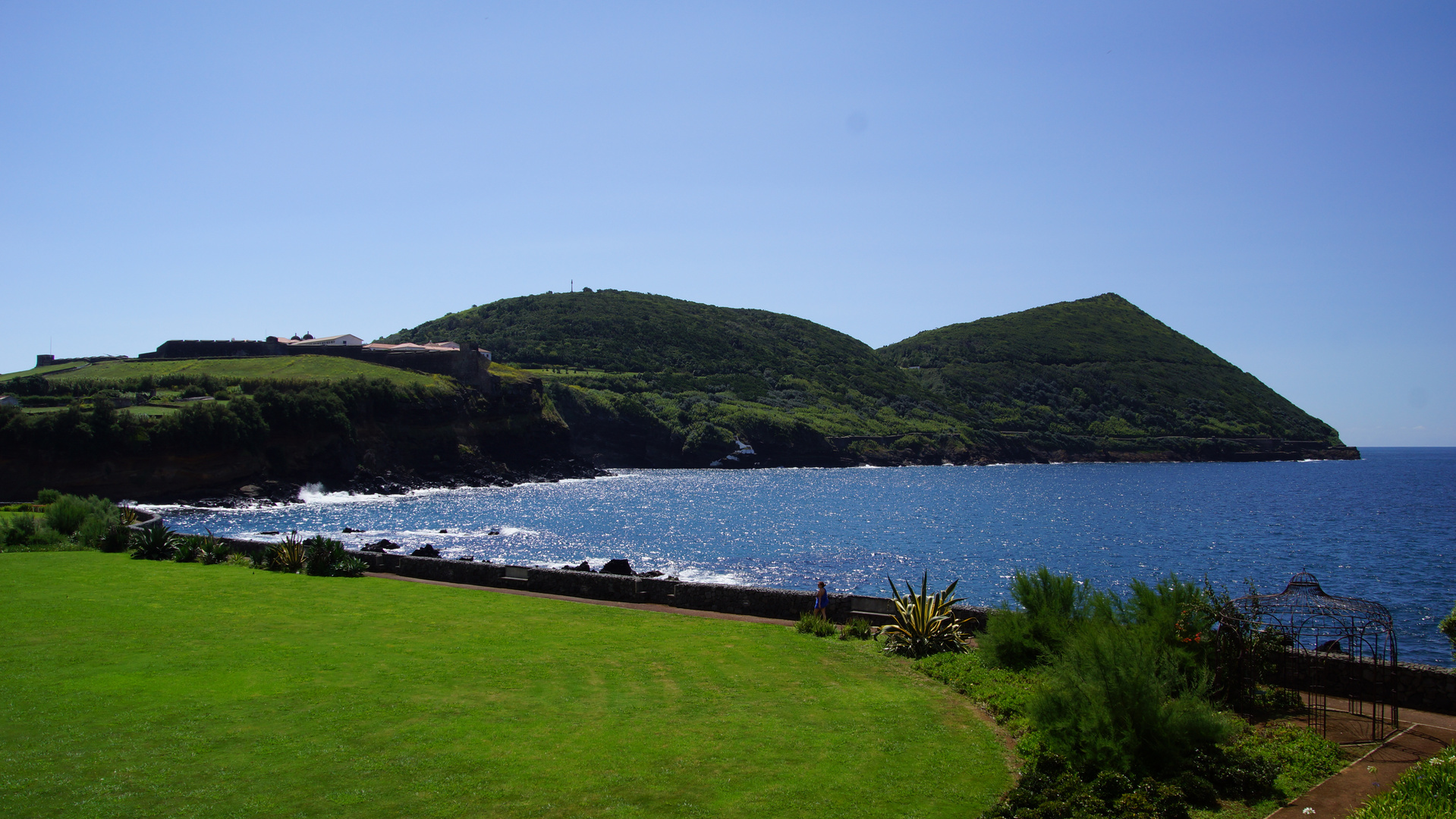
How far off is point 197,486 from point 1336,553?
263 ft

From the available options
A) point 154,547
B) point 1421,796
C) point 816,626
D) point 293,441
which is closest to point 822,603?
point 816,626

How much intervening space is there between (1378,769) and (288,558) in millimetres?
22208

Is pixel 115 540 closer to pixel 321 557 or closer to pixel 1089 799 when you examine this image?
pixel 321 557

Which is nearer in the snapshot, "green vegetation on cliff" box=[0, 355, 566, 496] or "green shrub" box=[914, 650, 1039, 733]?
"green shrub" box=[914, 650, 1039, 733]

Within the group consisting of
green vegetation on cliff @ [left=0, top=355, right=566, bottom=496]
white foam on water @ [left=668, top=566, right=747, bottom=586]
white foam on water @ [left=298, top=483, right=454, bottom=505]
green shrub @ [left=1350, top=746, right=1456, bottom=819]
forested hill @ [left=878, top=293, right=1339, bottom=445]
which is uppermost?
forested hill @ [left=878, top=293, right=1339, bottom=445]

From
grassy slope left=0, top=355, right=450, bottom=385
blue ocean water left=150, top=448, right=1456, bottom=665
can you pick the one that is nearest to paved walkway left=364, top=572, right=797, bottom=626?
blue ocean water left=150, top=448, right=1456, bottom=665

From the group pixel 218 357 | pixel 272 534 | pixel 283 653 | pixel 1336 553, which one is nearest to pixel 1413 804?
pixel 283 653

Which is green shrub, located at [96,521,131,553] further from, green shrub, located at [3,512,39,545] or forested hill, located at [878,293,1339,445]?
forested hill, located at [878,293,1339,445]

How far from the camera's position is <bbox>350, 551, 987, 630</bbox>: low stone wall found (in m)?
17.7

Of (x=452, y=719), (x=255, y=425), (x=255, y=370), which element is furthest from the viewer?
(x=255, y=370)

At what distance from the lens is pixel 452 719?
10031mm

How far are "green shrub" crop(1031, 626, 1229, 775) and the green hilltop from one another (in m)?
120

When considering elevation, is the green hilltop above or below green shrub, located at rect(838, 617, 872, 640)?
above

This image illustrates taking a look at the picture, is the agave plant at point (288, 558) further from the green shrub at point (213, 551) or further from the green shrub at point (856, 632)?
the green shrub at point (856, 632)
